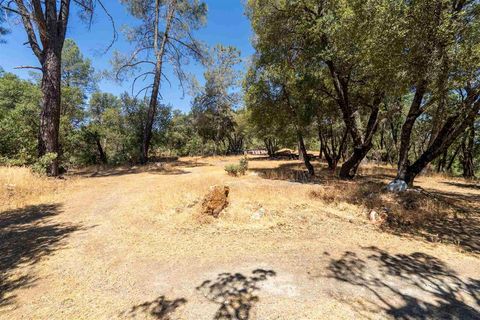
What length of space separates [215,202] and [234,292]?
127 inches

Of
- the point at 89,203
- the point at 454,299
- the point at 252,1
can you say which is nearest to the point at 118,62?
the point at 252,1

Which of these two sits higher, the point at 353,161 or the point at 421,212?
the point at 353,161

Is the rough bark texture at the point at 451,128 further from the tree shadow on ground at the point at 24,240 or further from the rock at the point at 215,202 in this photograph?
the tree shadow on ground at the point at 24,240

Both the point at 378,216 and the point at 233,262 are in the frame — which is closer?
the point at 233,262

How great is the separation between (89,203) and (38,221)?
1.47m

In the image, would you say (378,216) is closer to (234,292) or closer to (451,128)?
(451,128)

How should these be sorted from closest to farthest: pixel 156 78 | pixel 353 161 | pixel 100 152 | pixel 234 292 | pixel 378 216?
pixel 234 292 → pixel 378 216 → pixel 353 161 → pixel 156 78 → pixel 100 152

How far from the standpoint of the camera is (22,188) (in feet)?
24.2

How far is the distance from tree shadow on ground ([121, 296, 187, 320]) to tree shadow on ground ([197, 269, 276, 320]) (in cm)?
42

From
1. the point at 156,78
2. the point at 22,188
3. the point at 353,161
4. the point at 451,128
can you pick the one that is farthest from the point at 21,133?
the point at 451,128

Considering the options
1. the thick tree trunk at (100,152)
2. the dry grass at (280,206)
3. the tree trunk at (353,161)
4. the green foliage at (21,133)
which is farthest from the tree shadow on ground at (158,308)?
the thick tree trunk at (100,152)

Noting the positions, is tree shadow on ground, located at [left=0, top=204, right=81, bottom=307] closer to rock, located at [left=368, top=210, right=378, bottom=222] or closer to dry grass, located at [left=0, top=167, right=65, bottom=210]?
dry grass, located at [left=0, top=167, right=65, bottom=210]

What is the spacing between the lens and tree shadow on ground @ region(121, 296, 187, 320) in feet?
9.36

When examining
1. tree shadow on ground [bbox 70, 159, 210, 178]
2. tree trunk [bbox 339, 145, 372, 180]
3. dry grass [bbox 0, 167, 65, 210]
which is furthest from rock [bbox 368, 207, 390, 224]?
tree shadow on ground [bbox 70, 159, 210, 178]
